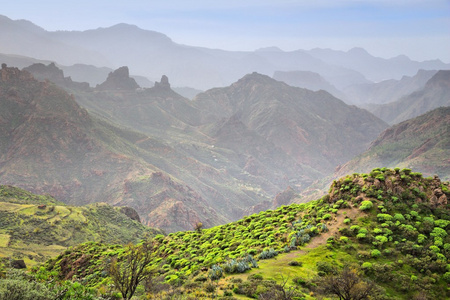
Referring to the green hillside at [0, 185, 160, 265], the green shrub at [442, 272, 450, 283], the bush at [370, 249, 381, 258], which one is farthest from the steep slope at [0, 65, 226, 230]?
the green shrub at [442, 272, 450, 283]

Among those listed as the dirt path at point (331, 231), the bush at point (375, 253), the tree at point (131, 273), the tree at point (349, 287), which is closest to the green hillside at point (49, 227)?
the tree at point (131, 273)

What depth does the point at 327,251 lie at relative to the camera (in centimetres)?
3114

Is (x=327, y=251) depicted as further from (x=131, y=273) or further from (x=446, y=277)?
(x=131, y=273)

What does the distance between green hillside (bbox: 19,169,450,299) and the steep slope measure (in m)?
108

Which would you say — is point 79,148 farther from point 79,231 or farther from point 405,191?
point 405,191

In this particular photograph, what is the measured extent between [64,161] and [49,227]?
112m

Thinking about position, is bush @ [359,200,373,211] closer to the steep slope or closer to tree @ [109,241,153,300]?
tree @ [109,241,153,300]

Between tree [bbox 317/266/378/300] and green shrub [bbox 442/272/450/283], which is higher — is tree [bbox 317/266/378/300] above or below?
above

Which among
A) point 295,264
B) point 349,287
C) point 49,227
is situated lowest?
point 49,227

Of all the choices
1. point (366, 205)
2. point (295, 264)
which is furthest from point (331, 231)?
point (295, 264)

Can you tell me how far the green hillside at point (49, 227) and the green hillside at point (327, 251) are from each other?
30.7 metres

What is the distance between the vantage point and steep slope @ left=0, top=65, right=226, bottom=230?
158875mm

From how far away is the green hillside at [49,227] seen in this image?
69.5 m

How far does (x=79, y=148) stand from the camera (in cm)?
19112
